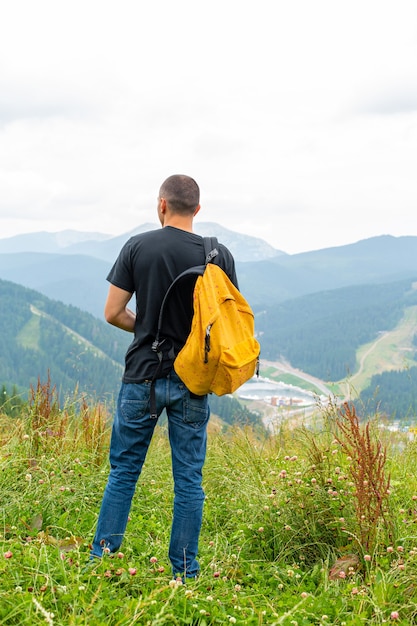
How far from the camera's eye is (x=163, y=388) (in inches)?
126

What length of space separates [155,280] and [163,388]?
0.61 meters

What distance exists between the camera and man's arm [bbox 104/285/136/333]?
10.8 ft

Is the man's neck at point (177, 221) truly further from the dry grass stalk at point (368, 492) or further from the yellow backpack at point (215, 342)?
the dry grass stalk at point (368, 492)

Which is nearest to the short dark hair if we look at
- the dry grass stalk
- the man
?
the man

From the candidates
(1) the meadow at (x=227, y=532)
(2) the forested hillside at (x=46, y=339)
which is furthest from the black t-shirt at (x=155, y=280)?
(2) the forested hillside at (x=46, y=339)

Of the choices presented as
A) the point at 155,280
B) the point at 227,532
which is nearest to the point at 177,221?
the point at 155,280

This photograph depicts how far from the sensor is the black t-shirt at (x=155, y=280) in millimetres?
3209

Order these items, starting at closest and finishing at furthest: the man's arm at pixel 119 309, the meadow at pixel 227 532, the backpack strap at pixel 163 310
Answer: the meadow at pixel 227 532
the backpack strap at pixel 163 310
the man's arm at pixel 119 309

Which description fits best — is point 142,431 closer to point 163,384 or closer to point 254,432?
point 163,384

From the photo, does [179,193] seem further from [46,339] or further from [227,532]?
[46,339]

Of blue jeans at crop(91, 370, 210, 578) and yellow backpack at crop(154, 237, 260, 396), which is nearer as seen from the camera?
yellow backpack at crop(154, 237, 260, 396)

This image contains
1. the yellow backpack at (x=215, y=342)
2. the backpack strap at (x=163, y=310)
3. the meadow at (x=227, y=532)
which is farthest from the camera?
the backpack strap at (x=163, y=310)

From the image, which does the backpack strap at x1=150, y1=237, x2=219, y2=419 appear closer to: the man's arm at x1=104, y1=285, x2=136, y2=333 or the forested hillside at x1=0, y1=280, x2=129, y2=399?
the man's arm at x1=104, y1=285, x2=136, y2=333

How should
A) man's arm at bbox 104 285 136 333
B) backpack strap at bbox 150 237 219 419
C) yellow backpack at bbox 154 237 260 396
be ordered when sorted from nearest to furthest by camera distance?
yellow backpack at bbox 154 237 260 396
backpack strap at bbox 150 237 219 419
man's arm at bbox 104 285 136 333
